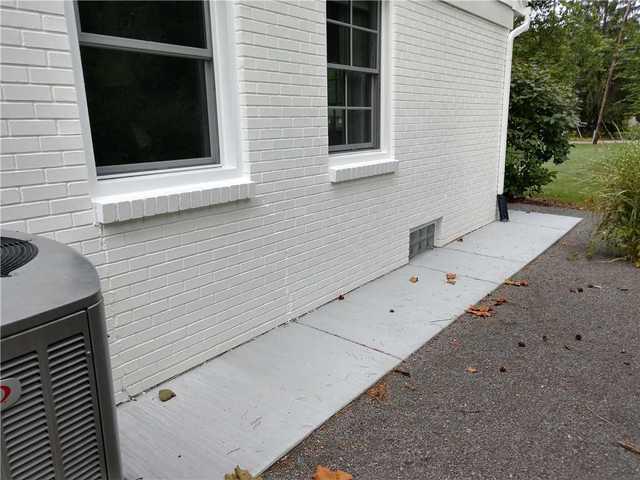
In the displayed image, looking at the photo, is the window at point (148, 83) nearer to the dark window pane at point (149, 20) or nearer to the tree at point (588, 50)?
the dark window pane at point (149, 20)

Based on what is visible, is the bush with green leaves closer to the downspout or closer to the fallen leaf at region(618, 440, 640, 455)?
the downspout

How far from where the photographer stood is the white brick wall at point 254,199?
7.46 ft

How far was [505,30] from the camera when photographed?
707cm

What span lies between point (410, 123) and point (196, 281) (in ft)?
10.0

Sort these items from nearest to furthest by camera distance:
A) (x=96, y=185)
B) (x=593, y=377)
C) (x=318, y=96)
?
(x=96, y=185) → (x=593, y=377) → (x=318, y=96)

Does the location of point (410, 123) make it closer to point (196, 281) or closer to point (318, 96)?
point (318, 96)

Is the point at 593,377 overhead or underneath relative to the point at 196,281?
underneath

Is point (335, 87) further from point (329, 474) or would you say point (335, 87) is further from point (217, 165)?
point (329, 474)

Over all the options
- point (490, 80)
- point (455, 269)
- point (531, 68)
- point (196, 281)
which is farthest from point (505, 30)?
point (196, 281)

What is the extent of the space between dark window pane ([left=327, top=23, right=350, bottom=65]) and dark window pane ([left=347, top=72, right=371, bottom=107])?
20cm

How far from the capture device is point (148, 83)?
2861mm

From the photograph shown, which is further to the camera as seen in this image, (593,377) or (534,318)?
(534,318)

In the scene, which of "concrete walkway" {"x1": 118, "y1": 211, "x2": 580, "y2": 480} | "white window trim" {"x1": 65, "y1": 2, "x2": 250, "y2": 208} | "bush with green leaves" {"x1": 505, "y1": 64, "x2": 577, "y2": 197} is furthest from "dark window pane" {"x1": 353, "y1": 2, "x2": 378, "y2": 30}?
"bush with green leaves" {"x1": 505, "y1": 64, "x2": 577, "y2": 197}

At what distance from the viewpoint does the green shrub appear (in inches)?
208
